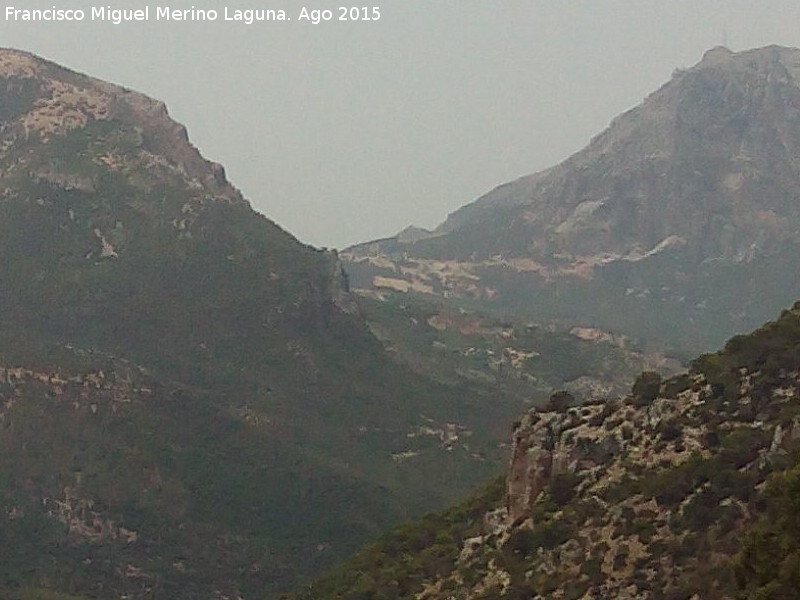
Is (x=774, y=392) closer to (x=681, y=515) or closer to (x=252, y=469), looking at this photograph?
(x=681, y=515)

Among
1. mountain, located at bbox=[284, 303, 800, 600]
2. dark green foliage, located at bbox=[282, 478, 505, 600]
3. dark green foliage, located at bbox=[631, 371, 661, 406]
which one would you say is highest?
dark green foliage, located at bbox=[631, 371, 661, 406]

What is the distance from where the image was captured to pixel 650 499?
141 ft

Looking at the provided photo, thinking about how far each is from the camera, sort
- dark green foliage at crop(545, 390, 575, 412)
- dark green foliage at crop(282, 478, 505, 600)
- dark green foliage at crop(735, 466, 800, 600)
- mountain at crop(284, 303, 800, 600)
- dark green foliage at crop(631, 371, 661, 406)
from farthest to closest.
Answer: dark green foliage at crop(545, 390, 575, 412) → dark green foliage at crop(282, 478, 505, 600) → dark green foliage at crop(631, 371, 661, 406) → mountain at crop(284, 303, 800, 600) → dark green foliage at crop(735, 466, 800, 600)

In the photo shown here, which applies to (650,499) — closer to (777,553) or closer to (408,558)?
(777,553)

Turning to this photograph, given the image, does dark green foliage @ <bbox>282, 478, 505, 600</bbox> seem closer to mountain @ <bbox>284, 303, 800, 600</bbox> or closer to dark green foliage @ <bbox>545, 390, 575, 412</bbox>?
mountain @ <bbox>284, 303, 800, 600</bbox>

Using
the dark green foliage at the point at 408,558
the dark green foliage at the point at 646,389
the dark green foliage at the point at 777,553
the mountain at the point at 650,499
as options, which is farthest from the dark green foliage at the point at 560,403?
the dark green foliage at the point at 777,553

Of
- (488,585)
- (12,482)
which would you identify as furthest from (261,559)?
(488,585)

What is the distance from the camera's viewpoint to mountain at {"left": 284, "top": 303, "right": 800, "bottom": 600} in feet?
120

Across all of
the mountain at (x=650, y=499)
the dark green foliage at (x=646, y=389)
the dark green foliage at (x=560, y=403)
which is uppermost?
the dark green foliage at (x=646, y=389)

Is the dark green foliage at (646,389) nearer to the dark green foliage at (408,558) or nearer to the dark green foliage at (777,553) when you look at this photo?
the dark green foliage at (408,558)

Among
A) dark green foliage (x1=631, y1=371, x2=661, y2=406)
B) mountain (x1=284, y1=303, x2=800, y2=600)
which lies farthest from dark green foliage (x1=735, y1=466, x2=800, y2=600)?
dark green foliage (x1=631, y1=371, x2=661, y2=406)

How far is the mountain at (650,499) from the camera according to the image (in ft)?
120

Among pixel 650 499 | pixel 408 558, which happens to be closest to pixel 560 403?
pixel 408 558

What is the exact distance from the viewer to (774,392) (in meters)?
44.7
